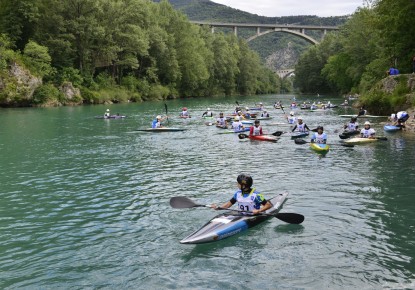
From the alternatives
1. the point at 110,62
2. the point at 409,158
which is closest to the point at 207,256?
the point at 409,158

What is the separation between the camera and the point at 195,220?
11242 millimetres

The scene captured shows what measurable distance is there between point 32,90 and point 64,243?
4736 centimetres

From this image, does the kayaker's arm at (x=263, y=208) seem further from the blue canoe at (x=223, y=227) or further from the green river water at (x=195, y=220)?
the green river water at (x=195, y=220)

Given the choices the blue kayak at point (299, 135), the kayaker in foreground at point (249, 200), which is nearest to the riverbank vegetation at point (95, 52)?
the blue kayak at point (299, 135)

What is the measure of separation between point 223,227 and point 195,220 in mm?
1741

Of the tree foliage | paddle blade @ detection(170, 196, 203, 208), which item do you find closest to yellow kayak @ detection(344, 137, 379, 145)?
A: paddle blade @ detection(170, 196, 203, 208)

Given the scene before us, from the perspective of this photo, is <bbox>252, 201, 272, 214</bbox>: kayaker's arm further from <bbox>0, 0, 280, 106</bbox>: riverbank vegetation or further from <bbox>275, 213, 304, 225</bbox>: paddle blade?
<bbox>0, 0, 280, 106</bbox>: riverbank vegetation

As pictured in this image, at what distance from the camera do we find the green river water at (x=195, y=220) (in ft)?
26.7

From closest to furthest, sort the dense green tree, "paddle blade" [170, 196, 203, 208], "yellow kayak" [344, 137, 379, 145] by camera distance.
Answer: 1. "paddle blade" [170, 196, 203, 208]
2. "yellow kayak" [344, 137, 379, 145]
3. the dense green tree

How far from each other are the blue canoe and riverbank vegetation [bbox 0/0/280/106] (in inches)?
1818

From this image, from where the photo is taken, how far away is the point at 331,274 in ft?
26.8

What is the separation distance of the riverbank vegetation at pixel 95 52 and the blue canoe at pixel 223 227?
4618 cm

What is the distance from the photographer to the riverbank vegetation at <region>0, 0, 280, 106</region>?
2103 inches

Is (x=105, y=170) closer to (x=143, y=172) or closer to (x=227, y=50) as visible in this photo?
(x=143, y=172)
